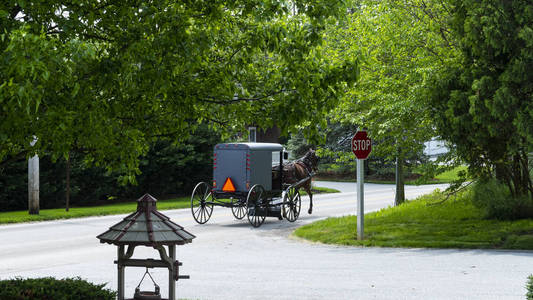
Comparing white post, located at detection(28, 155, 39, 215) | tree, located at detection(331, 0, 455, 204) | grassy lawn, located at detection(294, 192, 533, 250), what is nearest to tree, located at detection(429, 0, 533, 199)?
tree, located at detection(331, 0, 455, 204)

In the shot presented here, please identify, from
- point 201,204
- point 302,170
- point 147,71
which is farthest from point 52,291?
point 302,170

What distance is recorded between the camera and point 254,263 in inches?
508

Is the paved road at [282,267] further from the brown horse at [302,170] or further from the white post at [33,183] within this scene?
the brown horse at [302,170]

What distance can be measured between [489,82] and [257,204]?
8.37m

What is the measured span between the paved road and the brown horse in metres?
4.11

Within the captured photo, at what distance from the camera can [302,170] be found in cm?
2362

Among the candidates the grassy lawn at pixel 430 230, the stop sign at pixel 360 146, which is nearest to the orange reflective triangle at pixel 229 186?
the grassy lawn at pixel 430 230

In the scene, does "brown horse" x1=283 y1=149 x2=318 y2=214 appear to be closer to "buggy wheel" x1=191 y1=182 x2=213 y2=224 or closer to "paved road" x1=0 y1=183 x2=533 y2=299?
"buggy wheel" x1=191 y1=182 x2=213 y2=224

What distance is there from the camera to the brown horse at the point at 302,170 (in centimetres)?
2241

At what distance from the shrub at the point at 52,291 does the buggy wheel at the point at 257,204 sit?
40.2ft

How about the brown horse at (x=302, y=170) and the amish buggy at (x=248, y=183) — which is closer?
the amish buggy at (x=248, y=183)

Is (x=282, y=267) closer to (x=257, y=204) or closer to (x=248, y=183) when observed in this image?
(x=257, y=204)

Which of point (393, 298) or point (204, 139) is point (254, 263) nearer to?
point (393, 298)

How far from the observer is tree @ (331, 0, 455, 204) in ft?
55.1
